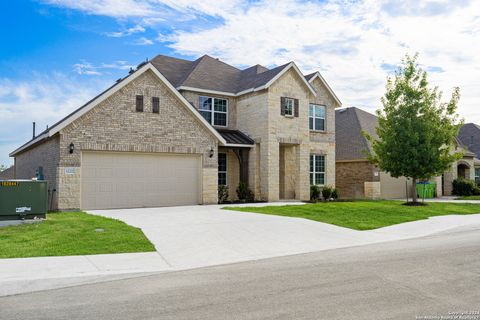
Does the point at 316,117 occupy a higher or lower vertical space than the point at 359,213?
higher

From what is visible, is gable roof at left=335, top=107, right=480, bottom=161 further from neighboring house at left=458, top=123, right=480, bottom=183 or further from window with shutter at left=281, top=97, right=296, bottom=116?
neighboring house at left=458, top=123, right=480, bottom=183

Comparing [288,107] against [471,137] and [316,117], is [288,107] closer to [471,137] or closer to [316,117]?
[316,117]

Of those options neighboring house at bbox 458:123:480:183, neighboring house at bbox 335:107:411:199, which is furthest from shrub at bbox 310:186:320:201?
neighboring house at bbox 458:123:480:183

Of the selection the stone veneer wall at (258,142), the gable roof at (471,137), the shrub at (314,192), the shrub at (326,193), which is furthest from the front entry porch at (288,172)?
the gable roof at (471,137)

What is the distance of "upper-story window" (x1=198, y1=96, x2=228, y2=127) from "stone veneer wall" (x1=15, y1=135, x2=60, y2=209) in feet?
27.6

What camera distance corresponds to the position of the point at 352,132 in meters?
31.4

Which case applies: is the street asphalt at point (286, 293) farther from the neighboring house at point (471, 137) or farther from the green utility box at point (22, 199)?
the neighboring house at point (471, 137)

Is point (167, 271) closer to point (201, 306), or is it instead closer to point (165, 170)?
point (201, 306)

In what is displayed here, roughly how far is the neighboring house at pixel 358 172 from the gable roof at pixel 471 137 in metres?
17.8

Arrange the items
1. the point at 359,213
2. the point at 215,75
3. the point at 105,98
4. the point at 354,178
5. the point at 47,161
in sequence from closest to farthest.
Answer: the point at 359,213
the point at 105,98
the point at 47,161
the point at 215,75
the point at 354,178

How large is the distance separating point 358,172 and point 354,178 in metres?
0.55

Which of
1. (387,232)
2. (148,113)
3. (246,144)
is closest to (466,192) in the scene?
(246,144)

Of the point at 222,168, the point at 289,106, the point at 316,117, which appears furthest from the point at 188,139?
the point at 316,117

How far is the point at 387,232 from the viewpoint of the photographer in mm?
Result: 14266
